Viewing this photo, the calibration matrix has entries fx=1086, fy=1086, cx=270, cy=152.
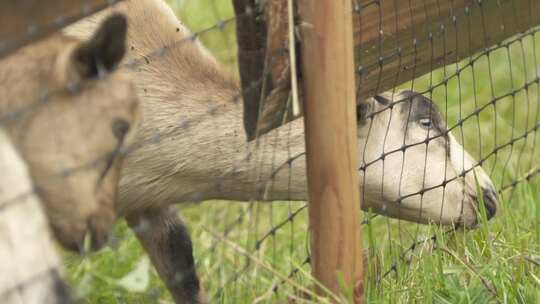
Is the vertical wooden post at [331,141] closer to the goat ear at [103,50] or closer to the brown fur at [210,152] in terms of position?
the goat ear at [103,50]

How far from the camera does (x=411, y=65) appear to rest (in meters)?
3.85

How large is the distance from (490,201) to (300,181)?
2.77 feet

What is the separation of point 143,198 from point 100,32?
1.56 metres

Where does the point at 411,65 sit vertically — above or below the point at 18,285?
above

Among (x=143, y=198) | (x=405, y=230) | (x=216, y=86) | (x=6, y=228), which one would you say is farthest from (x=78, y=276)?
(x=6, y=228)

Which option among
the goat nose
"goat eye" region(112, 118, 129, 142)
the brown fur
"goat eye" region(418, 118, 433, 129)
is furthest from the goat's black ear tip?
the goat nose

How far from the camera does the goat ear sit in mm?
2639

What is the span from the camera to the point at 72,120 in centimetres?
270

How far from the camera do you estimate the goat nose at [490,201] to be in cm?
450

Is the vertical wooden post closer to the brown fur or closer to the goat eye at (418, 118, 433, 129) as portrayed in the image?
the brown fur

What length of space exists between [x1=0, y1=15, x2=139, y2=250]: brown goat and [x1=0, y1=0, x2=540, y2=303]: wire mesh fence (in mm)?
504

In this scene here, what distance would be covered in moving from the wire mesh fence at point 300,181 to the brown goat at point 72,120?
504 mm

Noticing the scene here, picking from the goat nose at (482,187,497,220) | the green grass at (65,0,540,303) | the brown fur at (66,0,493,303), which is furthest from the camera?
the goat nose at (482,187,497,220)

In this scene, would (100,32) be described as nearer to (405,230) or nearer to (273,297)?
(273,297)
